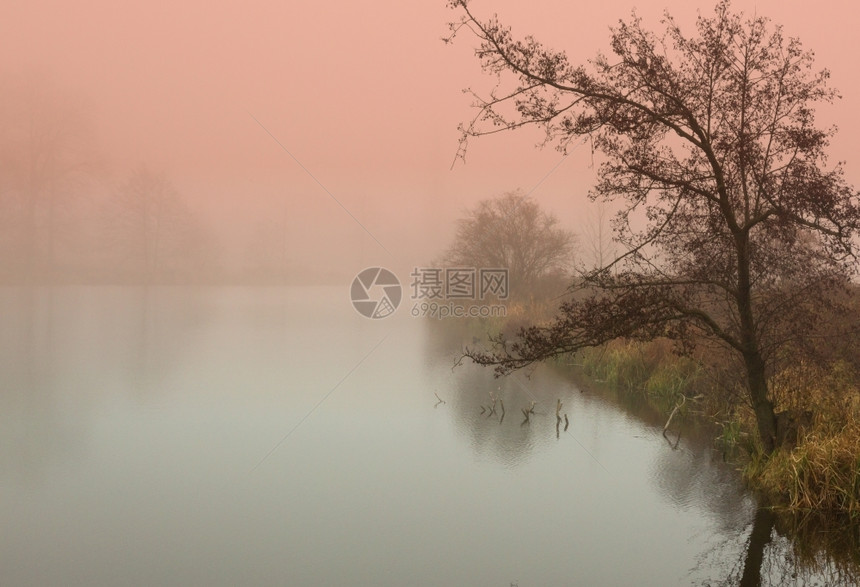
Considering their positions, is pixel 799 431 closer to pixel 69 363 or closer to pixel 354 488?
pixel 354 488

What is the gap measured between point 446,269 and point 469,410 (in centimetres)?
1819

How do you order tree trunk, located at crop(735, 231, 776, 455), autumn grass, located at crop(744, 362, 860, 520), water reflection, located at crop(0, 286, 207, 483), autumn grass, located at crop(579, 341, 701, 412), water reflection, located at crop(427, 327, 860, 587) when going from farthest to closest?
1. autumn grass, located at crop(579, 341, 701, 412)
2. water reflection, located at crop(0, 286, 207, 483)
3. tree trunk, located at crop(735, 231, 776, 455)
4. autumn grass, located at crop(744, 362, 860, 520)
5. water reflection, located at crop(427, 327, 860, 587)

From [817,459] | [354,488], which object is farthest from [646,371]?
[354,488]

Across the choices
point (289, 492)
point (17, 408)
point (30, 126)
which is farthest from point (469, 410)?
point (30, 126)

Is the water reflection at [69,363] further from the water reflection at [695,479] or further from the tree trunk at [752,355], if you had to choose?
the tree trunk at [752,355]

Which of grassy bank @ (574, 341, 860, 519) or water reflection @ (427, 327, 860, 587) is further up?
grassy bank @ (574, 341, 860, 519)

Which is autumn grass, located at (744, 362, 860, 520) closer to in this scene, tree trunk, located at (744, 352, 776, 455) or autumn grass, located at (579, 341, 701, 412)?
tree trunk, located at (744, 352, 776, 455)

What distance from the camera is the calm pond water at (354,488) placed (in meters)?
6.81

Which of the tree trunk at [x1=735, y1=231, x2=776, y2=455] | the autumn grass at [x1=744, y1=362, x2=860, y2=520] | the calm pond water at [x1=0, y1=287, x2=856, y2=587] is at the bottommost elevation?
the calm pond water at [x1=0, y1=287, x2=856, y2=587]

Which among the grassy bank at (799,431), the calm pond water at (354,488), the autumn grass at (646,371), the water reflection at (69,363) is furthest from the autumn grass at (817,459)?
the water reflection at (69,363)

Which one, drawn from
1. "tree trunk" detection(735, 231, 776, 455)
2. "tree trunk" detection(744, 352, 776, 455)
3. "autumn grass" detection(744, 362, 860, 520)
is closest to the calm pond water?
"autumn grass" detection(744, 362, 860, 520)

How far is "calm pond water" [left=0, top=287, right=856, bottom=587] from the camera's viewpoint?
22.3 ft

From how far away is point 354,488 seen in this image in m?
9.39

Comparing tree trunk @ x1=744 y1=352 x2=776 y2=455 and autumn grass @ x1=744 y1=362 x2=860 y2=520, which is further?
tree trunk @ x1=744 y1=352 x2=776 y2=455
